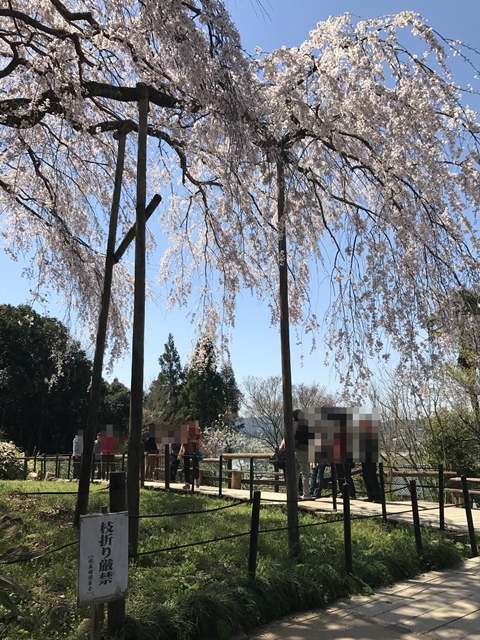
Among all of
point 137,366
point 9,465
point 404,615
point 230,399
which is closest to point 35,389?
point 9,465

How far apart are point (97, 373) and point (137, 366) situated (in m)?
1.41

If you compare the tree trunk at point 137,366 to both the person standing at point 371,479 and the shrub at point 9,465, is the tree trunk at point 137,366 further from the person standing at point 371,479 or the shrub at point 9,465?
Result: the shrub at point 9,465

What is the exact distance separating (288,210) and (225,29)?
2.01 m

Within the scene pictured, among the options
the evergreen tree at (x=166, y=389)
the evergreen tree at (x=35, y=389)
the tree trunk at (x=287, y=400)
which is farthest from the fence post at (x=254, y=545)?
the evergreen tree at (x=166, y=389)

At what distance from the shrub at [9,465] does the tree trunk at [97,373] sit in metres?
9.16

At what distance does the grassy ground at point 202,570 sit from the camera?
3580 mm

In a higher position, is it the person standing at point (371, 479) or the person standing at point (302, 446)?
the person standing at point (302, 446)

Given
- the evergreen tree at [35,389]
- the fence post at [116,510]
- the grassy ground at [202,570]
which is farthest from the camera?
the evergreen tree at [35,389]

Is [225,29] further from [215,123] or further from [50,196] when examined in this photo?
[50,196]

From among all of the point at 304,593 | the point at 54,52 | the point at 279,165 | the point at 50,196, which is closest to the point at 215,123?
the point at 279,165

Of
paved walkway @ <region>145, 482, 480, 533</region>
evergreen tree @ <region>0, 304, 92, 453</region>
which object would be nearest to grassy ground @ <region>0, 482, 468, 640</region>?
paved walkway @ <region>145, 482, 480, 533</region>

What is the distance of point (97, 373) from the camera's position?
6.49 metres

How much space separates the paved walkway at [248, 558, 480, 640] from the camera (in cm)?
380

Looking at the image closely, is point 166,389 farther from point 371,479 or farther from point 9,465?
point 371,479
